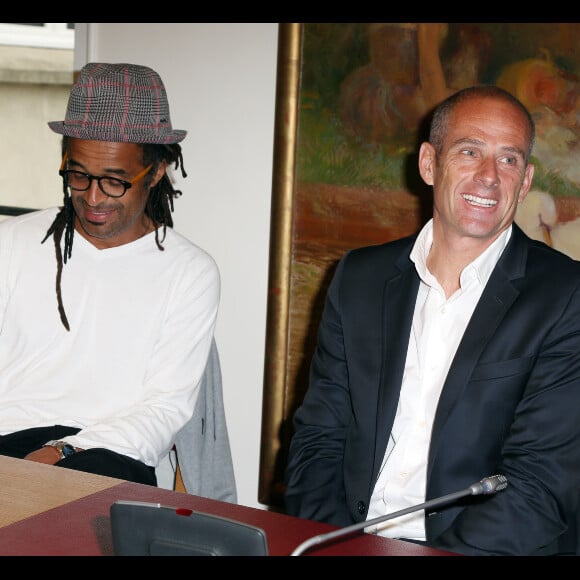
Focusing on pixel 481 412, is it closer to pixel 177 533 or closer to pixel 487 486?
pixel 487 486

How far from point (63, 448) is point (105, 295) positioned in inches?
21.1

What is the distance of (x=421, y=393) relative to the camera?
2475 mm

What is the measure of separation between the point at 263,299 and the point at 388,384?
4.04 ft

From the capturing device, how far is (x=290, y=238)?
11.5 ft

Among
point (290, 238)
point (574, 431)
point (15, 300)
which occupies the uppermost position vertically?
point (290, 238)

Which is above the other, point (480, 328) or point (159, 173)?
point (159, 173)

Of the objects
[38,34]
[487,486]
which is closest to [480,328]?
[487,486]

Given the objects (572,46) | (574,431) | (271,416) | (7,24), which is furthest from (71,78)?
(574,431)

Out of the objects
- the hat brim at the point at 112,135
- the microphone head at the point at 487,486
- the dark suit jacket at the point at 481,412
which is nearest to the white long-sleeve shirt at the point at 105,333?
the hat brim at the point at 112,135

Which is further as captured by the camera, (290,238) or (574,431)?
(290,238)

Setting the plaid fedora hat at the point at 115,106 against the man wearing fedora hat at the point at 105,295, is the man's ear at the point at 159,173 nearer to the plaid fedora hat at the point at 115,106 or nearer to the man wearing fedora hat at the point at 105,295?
the man wearing fedora hat at the point at 105,295

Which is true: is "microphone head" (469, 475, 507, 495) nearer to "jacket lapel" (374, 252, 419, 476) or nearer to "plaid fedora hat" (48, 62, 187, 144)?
"jacket lapel" (374, 252, 419, 476)

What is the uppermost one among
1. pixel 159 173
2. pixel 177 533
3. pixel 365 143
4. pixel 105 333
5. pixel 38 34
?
pixel 38 34
